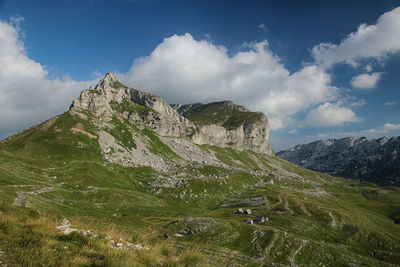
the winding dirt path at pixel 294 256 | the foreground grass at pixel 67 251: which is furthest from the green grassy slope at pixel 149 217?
the winding dirt path at pixel 294 256

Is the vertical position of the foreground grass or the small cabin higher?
the foreground grass

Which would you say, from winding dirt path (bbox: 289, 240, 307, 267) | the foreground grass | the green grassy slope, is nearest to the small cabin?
the green grassy slope

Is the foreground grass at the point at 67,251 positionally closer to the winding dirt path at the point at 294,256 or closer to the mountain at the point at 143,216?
the mountain at the point at 143,216

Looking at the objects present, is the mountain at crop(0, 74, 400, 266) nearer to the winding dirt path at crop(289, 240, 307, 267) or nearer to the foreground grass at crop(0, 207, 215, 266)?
the foreground grass at crop(0, 207, 215, 266)

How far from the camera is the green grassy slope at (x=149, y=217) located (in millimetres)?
10383

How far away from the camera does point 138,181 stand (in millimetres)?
141625

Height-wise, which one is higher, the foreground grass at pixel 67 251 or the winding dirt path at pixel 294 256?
the foreground grass at pixel 67 251

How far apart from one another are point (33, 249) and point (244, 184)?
18446cm

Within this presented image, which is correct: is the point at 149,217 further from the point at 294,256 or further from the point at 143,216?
the point at 294,256

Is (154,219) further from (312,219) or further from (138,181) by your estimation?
(312,219)

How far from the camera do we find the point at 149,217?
93812 millimetres

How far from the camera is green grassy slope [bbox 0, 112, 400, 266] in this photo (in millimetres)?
10383

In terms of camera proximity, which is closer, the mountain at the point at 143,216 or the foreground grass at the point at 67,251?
the foreground grass at the point at 67,251

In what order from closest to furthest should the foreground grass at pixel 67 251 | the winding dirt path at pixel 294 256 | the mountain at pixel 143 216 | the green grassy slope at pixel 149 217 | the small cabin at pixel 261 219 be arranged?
1. the foreground grass at pixel 67 251
2. the green grassy slope at pixel 149 217
3. the mountain at pixel 143 216
4. the winding dirt path at pixel 294 256
5. the small cabin at pixel 261 219
